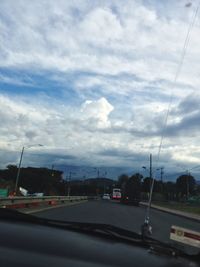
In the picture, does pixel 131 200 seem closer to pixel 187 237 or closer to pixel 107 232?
pixel 187 237

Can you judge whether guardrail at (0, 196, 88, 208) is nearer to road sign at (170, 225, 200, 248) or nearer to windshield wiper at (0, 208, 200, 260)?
road sign at (170, 225, 200, 248)

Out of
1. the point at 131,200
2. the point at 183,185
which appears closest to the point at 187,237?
the point at 131,200

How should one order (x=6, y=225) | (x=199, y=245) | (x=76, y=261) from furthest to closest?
(x=199, y=245) < (x=6, y=225) < (x=76, y=261)

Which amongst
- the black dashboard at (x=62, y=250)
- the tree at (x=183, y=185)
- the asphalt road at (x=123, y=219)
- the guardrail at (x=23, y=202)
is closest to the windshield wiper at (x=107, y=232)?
the black dashboard at (x=62, y=250)

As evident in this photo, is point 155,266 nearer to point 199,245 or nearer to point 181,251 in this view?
point 181,251

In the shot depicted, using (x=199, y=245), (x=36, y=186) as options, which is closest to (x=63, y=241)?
(x=199, y=245)

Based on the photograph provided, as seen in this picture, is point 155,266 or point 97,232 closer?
point 155,266

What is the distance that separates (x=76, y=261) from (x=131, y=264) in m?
0.32

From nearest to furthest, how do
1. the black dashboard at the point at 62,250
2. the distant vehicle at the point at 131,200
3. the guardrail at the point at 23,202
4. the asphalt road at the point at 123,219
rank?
the black dashboard at the point at 62,250 → the asphalt road at the point at 123,219 → the guardrail at the point at 23,202 → the distant vehicle at the point at 131,200

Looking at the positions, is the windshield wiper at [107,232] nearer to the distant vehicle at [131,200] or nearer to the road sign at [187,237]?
the road sign at [187,237]

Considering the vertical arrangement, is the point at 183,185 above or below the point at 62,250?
above

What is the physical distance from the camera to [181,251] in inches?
125

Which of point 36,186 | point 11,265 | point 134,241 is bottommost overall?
point 11,265

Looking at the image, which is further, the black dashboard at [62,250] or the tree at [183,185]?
the tree at [183,185]
